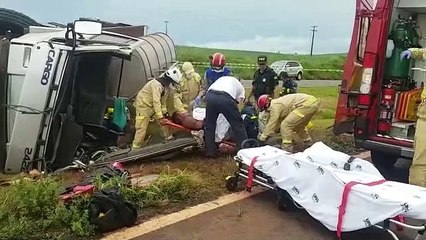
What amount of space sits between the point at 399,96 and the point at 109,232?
12.6ft

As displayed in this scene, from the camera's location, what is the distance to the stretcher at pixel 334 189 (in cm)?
381

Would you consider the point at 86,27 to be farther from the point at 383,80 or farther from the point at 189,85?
the point at 383,80

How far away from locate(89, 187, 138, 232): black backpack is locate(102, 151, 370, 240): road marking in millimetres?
62

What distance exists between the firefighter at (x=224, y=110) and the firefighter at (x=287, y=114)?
0.41m

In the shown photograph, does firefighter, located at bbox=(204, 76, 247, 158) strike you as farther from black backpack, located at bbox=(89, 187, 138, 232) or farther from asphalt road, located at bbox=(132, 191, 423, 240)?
black backpack, located at bbox=(89, 187, 138, 232)

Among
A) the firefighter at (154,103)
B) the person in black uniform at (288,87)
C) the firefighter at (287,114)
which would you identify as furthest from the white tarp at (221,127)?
the person in black uniform at (288,87)

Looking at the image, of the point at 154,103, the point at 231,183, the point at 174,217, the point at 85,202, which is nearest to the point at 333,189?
the point at 174,217

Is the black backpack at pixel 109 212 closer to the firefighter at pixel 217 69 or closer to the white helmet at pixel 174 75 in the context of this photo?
the white helmet at pixel 174 75

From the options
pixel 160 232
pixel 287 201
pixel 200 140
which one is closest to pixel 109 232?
pixel 160 232

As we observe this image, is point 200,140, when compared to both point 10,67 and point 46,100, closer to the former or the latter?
point 46,100

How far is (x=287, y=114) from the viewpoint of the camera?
7.29 meters

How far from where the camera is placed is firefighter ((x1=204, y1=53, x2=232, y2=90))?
8820 mm

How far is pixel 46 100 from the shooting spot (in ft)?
21.0

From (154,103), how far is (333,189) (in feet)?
13.6
